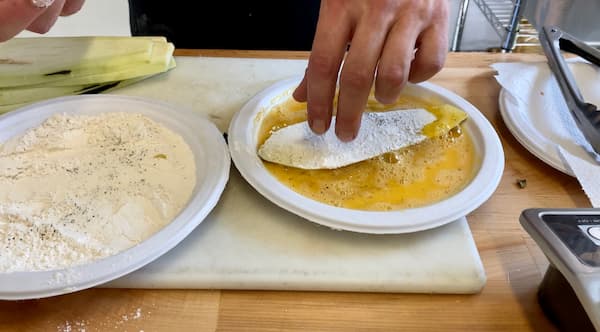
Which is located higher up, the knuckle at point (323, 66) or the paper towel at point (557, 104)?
the knuckle at point (323, 66)

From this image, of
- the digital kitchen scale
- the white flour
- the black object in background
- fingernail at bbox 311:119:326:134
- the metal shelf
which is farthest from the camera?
the metal shelf

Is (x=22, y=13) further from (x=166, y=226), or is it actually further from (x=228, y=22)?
(x=228, y=22)

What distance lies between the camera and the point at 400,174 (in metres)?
0.64

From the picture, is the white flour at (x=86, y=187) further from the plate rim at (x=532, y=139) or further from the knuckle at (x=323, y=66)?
the plate rim at (x=532, y=139)

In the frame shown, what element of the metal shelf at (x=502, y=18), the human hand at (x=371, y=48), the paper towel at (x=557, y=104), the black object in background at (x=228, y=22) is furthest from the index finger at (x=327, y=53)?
the metal shelf at (x=502, y=18)

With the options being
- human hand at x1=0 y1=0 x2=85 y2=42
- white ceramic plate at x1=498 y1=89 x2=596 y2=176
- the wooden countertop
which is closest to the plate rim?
white ceramic plate at x1=498 y1=89 x2=596 y2=176

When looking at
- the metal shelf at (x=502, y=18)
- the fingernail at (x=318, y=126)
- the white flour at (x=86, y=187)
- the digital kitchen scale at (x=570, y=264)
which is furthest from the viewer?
the metal shelf at (x=502, y=18)

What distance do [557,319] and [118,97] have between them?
60 cm

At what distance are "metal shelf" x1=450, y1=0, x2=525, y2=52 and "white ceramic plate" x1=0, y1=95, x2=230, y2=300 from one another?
1109 millimetres

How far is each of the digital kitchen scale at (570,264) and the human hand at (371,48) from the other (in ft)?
0.66

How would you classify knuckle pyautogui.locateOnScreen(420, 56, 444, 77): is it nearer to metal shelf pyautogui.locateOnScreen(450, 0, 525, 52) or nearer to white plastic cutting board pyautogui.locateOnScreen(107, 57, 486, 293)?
white plastic cutting board pyautogui.locateOnScreen(107, 57, 486, 293)

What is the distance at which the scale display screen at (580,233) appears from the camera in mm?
430

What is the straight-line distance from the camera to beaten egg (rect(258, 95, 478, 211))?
23.9 inches

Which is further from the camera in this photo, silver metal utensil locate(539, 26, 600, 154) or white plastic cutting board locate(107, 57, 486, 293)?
silver metal utensil locate(539, 26, 600, 154)
